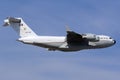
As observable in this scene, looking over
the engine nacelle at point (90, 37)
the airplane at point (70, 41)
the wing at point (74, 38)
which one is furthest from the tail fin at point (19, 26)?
the engine nacelle at point (90, 37)

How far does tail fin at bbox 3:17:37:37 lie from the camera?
88500 mm

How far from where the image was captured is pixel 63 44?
85312 millimetres

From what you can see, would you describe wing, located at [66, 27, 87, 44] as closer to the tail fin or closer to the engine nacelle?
the engine nacelle

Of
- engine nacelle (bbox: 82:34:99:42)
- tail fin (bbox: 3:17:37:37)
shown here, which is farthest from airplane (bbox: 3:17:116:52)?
tail fin (bbox: 3:17:37:37)

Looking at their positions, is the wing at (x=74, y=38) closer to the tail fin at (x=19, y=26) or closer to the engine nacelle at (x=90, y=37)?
the engine nacelle at (x=90, y=37)

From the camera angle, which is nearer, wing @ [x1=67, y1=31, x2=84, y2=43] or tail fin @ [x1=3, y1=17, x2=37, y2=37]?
wing @ [x1=67, y1=31, x2=84, y2=43]

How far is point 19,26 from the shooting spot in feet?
298

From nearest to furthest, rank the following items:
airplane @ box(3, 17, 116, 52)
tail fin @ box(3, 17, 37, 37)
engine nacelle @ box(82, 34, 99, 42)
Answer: airplane @ box(3, 17, 116, 52) → engine nacelle @ box(82, 34, 99, 42) → tail fin @ box(3, 17, 37, 37)

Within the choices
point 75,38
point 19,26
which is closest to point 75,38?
point 75,38

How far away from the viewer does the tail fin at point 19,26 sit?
290ft

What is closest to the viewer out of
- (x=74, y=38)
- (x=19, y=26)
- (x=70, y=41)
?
(x=70, y=41)

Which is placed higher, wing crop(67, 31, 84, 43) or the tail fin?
Answer: the tail fin

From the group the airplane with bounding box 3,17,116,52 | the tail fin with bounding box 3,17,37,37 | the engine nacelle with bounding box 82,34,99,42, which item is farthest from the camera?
the tail fin with bounding box 3,17,37,37

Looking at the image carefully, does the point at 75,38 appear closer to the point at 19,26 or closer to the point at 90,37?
the point at 90,37
